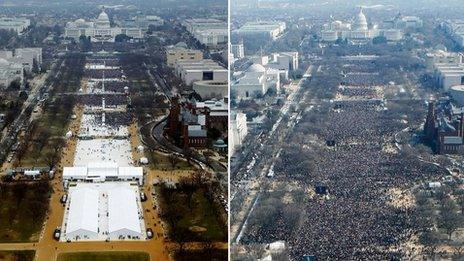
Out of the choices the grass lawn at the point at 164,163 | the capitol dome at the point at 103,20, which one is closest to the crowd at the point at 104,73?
the capitol dome at the point at 103,20

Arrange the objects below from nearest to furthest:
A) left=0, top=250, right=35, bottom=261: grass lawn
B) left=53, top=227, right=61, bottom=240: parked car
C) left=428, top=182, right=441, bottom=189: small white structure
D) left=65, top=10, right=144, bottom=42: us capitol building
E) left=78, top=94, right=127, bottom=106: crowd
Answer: left=0, top=250, right=35, bottom=261: grass lawn
left=53, top=227, right=61, bottom=240: parked car
left=428, top=182, right=441, bottom=189: small white structure
left=78, top=94, right=127, bottom=106: crowd
left=65, top=10, right=144, bottom=42: us capitol building

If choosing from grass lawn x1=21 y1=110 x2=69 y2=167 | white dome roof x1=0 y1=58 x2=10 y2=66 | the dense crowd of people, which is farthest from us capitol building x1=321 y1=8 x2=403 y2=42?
white dome roof x1=0 y1=58 x2=10 y2=66

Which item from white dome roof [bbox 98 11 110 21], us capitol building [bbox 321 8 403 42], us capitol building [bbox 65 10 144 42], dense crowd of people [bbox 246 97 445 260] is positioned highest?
us capitol building [bbox 321 8 403 42]

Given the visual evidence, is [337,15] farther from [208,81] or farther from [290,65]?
[208,81]

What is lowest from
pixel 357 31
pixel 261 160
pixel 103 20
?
pixel 261 160

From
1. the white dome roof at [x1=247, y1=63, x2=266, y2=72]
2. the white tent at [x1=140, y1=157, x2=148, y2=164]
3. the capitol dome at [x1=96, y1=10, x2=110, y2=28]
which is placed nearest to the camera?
the white tent at [x1=140, y1=157, x2=148, y2=164]

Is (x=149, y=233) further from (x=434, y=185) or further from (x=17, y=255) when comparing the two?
(x=434, y=185)

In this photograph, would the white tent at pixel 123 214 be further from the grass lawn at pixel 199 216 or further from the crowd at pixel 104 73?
the crowd at pixel 104 73

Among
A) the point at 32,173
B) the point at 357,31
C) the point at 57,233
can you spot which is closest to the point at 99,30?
the point at 357,31

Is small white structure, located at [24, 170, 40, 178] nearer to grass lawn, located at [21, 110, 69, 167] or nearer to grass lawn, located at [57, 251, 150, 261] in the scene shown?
grass lawn, located at [21, 110, 69, 167]
